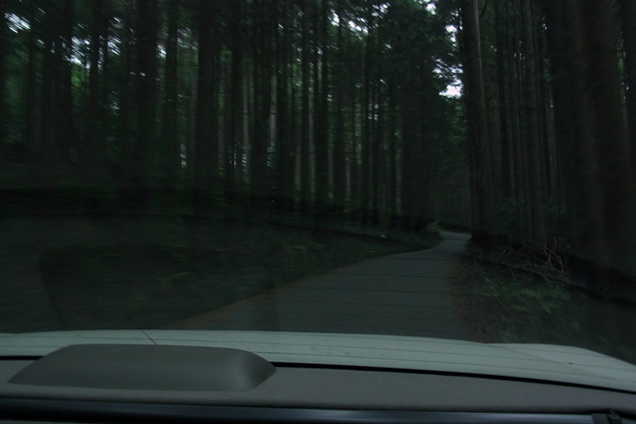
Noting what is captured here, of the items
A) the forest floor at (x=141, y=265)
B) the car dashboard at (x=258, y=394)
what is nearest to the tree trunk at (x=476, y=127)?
the forest floor at (x=141, y=265)

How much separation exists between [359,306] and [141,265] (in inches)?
170

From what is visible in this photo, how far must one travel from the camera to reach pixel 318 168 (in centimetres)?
1359

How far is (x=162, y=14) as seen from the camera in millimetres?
12297

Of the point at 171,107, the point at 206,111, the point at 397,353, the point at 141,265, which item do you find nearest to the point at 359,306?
the point at 141,265

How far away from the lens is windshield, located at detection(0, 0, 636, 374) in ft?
23.6

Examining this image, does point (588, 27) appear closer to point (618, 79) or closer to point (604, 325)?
point (618, 79)

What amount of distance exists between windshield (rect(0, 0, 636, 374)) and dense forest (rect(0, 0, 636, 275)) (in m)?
0.05

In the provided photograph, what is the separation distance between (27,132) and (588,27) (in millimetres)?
9758

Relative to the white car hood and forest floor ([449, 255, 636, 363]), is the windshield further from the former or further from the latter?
the white car hood

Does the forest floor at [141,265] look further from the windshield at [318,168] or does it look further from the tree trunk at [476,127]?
the tree trunk at [476,127]

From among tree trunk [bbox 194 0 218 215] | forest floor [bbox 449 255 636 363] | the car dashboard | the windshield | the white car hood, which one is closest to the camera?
the car dashboard

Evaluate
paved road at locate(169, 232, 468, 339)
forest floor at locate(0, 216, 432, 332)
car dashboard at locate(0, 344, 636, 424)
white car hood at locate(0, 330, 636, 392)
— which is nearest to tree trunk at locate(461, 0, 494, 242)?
forest floor at locate(0, 216, 432, 332)

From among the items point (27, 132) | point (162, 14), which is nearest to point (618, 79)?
point (162, 14)

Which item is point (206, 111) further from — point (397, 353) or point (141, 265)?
point (397, 353)
